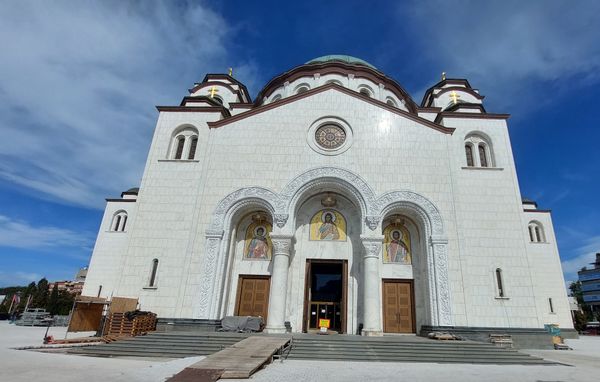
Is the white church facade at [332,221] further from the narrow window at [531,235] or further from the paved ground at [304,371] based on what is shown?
the narrow window at [531,235]

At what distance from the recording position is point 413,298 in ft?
46.0

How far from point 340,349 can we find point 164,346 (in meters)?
5.68

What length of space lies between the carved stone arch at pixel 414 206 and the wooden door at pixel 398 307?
9.44 ft

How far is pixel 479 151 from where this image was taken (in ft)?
52.6

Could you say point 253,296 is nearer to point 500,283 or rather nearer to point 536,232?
point 500,283

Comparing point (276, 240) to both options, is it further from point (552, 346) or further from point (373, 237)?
point (552, 346)

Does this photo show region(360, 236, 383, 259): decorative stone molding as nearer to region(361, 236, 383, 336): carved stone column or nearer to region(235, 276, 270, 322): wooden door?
region(361, 236, 383, 336): carved stone column

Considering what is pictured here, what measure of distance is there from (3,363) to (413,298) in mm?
13810

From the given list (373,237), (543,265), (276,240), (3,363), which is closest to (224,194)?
(276,240)

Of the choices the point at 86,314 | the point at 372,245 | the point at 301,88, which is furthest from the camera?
the point at 301,88

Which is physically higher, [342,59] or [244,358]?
[342,59]

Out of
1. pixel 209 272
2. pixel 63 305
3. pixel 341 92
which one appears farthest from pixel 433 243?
pixel 63 305

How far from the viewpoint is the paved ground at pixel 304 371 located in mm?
6191

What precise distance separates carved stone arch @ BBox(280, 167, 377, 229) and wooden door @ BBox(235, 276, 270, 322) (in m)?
3.55
